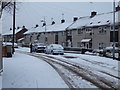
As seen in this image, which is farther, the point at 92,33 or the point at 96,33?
the point at 92,33

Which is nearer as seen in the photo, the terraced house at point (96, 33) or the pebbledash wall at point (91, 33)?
the terraced house at point (96, 33)

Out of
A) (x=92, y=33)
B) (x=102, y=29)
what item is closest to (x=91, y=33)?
(x=92, y=33)

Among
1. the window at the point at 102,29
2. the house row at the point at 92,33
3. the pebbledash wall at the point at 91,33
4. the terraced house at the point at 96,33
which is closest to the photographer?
the terraced house at the point at 96,33

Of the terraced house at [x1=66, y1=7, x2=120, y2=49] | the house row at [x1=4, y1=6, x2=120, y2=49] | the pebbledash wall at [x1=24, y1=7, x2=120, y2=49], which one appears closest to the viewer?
the terraced house at [x1=66, y1=7, x2=120, y2=49]

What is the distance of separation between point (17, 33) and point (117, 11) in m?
60.2

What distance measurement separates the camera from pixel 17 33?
9356 cm

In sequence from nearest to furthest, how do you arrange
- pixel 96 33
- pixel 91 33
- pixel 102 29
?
pixel 102 29
pixel 96 33
pixel 91 33

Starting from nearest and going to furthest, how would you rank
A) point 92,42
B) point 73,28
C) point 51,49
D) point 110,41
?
point 51,49, point 110,41, point 92,42, point 73,28

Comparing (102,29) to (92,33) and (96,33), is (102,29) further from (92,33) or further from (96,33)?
(92,33)

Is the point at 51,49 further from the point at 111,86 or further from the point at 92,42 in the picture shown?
the point at 111,86

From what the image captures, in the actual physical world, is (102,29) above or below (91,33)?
above

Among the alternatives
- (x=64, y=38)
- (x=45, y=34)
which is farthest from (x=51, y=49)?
(x=45, y=34)

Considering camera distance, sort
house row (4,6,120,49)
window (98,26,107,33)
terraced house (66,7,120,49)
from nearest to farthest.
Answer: terraced house (66,7,120,49)
house row (4,6,120,49)
window (98,26,107,33)

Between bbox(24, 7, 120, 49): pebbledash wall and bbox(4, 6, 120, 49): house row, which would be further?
bbox(24, 7, 120, 49): pebbledash wall
